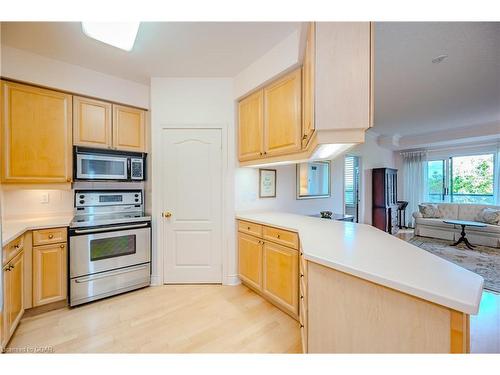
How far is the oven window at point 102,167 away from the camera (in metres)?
2.41

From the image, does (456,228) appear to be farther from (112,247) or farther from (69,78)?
(69,78)

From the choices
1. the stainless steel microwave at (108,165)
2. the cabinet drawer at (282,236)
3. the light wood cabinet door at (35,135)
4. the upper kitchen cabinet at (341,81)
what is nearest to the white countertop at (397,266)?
the cabinet drawer at (282,236)

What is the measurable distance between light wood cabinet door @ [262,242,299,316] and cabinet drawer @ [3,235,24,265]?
2010 millimetres

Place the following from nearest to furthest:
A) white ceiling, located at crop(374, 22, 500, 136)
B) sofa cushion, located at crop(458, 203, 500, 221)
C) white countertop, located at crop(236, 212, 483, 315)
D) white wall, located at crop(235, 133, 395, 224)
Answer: white countertop, located at crop(236, 212, 483, 315) → white ceiling, located at crop(374, 22, 500, 136) → white wall, located at crop(235, 133, 395, 224) → sofa cushion, located at crop(458, 203, 500, 221)

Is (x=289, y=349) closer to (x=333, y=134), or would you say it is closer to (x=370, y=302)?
(x=370, y=302)

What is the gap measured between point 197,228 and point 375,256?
2049 millimetres

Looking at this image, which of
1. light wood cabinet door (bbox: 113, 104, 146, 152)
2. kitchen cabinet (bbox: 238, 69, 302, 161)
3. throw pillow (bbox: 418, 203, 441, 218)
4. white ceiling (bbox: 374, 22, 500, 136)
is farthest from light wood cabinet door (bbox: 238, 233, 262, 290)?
throw pillow (bbox: 418, 203, 441, 218)

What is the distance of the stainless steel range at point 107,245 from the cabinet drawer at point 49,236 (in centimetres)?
7

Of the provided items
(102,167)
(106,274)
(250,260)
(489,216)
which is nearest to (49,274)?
(106,274)

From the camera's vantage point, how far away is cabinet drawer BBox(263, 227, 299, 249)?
75.4 inches

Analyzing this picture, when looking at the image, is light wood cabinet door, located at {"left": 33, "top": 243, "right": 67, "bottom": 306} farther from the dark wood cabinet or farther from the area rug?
the dark wood cabinet

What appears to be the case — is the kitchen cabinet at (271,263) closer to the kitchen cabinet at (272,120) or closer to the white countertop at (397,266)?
the white countertop at (397,266)

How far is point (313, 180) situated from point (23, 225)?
3.56 meters

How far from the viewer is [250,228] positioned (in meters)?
2.49
